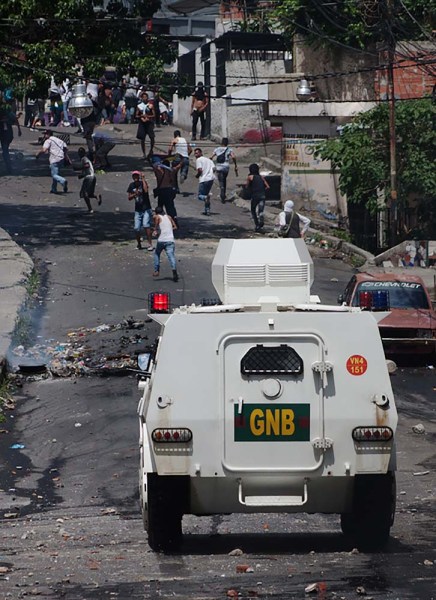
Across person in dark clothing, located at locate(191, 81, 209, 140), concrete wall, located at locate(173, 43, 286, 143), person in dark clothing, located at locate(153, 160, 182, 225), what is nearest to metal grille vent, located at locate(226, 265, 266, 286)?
person in dark clothing, located at locate(153, 160, 182, 225)

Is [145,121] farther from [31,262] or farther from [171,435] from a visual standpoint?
[171,435]

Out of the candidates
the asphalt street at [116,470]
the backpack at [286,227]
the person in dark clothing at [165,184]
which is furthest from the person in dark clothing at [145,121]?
the backpack at [286,227]

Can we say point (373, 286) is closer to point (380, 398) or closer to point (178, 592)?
point (380, 398)

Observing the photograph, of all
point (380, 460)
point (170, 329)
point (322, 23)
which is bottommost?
point (380, 460)

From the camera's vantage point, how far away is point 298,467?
31.4 ft

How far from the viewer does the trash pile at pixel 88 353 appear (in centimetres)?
2125

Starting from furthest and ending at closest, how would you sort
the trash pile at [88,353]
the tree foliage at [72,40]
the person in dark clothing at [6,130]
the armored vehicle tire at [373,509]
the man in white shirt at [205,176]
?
the person in dark clothing at [6,130] → the man in white shirt at [205,176] → the tree foliage at [72,40] → the trash pile at [88,353] → the armored vehicle tire at [373,509]

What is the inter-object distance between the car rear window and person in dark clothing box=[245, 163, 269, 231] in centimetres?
1088

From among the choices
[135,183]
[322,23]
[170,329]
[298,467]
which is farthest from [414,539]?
[322,23]

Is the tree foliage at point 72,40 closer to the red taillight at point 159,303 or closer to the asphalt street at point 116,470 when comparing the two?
the asphalt street at point 116,470

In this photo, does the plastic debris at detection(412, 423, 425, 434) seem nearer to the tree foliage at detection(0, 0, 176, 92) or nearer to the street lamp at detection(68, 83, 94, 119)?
the street lamp at detection(68, 83, 94, 119)

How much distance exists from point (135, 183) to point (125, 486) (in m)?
16.2

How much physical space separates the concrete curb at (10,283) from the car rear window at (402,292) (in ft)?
21.2

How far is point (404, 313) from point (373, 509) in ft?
42.2
